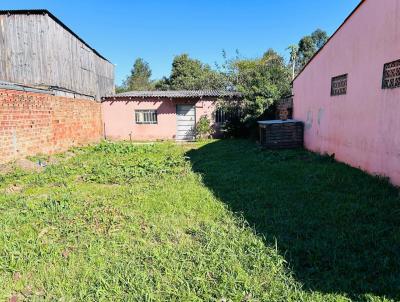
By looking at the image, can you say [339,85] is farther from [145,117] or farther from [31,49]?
[145,117]

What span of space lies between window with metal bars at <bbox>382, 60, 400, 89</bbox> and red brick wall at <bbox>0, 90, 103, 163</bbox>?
8615mm

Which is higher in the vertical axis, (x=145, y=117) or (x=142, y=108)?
(x=142, y=108)

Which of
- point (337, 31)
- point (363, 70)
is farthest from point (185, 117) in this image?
point (363, 70)

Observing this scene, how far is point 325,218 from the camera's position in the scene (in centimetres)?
383

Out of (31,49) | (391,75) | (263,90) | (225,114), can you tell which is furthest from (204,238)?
(225,114)

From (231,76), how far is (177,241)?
21.3 meters

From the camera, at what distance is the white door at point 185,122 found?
1568cm

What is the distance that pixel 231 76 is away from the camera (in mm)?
23344

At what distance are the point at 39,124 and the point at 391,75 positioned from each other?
927cm

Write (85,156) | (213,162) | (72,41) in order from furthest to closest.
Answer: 1. (72,41)
2. (85,156)
3. (213,162)

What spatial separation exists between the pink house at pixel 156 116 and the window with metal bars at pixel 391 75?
34.3 feet

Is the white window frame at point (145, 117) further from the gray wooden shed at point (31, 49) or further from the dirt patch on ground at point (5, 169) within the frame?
the dirt patch on ground at point (5, 169)

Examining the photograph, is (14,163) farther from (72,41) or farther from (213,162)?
(72,41)

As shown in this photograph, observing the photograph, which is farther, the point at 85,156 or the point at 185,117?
the point at 185,117
